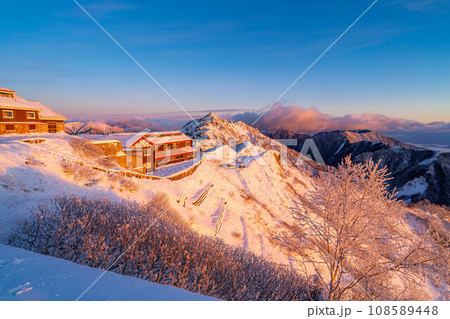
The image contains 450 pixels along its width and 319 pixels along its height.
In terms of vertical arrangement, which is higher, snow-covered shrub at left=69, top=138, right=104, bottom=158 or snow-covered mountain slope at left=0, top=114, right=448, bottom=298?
snow-covered shrub at left=69, top=138, right=104, bottom=158

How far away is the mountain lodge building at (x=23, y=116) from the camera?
816 inches

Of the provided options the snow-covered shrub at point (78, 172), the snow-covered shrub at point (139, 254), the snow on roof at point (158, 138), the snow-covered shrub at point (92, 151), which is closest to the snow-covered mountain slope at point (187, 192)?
the snow-covered shrub at point (78, 172)

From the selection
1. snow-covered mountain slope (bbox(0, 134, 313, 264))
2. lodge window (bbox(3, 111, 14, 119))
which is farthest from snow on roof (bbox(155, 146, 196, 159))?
lodge window (bbox(3, 111, 14, 119))

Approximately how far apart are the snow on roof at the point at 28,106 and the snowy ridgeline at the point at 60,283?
27.6 m

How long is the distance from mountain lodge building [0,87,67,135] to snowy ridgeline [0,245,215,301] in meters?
27.0

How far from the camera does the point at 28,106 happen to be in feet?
74.1

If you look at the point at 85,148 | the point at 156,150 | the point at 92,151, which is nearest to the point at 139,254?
the point at 85,148

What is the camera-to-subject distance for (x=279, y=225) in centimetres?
2314

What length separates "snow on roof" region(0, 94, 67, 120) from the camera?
835 inches

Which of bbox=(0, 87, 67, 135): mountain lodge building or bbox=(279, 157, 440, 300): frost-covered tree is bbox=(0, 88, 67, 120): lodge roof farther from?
bbox=(279, 157, 440, 300): frost-covered tree

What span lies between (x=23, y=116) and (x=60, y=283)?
2963cm

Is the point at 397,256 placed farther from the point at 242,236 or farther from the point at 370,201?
the point at 242,236

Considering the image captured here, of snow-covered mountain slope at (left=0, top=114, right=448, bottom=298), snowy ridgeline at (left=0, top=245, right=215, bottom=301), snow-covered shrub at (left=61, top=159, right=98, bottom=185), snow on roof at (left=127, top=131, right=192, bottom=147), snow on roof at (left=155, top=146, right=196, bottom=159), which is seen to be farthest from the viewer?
snow on roof at (left=155, top=146, right=196, bottom=159)
